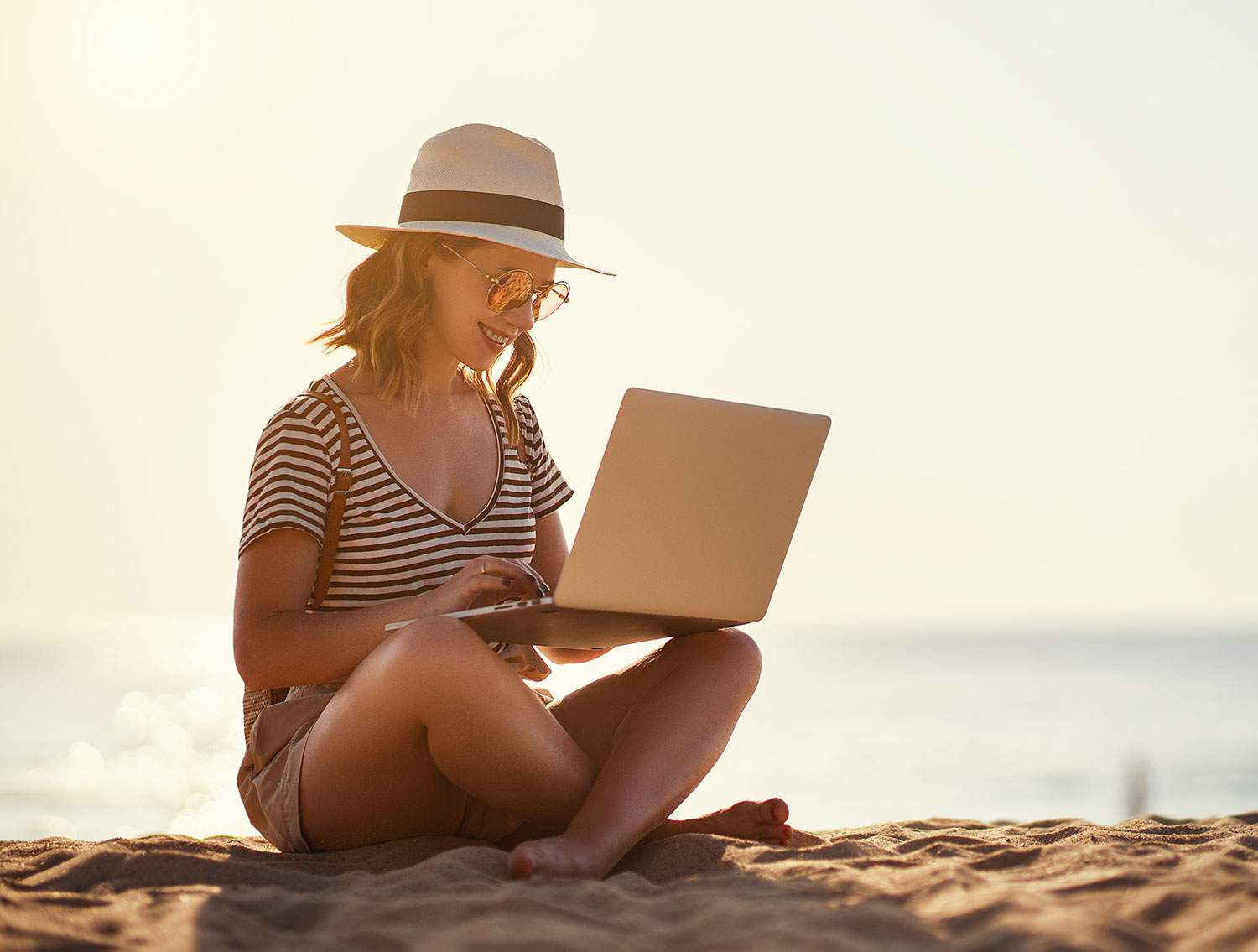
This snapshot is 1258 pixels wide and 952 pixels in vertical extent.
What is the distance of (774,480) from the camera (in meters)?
2.35

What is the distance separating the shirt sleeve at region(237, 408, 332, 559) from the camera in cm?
243

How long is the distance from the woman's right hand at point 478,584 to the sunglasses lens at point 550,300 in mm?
723

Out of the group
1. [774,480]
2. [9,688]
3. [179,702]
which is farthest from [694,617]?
[9,688]

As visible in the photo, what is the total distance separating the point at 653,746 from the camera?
230 centimetres

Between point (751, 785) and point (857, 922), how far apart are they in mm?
13045

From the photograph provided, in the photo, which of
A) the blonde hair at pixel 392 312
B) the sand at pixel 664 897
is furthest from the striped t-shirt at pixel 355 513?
the sand at pixel 664 897

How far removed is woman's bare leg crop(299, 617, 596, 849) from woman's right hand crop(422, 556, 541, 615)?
0.49 ft

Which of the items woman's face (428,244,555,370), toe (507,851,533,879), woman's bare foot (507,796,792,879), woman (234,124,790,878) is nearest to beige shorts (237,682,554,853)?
woman (234,124,790,878)

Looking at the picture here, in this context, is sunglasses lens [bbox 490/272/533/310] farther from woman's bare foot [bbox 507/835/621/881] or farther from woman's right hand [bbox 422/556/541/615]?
woman's bare foot [bbox 507/835/621/881]

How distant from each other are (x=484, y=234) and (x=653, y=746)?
112 centimetres

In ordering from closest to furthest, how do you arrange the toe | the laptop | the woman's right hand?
the toe, the laptop, the woman's right hand

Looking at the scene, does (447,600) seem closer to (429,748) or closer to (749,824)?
(429,748)

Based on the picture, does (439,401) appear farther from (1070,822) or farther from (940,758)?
(940,758)

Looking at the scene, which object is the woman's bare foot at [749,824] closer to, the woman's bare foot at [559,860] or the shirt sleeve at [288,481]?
the woman's bare foot at [559,860]
